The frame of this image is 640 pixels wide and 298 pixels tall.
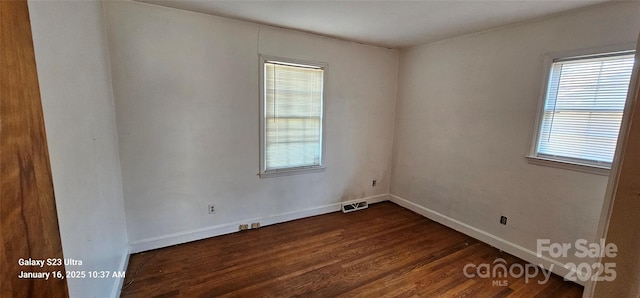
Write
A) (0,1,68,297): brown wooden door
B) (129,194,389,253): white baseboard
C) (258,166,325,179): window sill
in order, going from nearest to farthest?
(0,1,68,297): brown wooden door → (129,194,389,253): white baseboard → (258,166,325,179): window sill

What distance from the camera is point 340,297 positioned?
7.02 ft

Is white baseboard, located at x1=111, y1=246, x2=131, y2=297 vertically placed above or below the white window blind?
below

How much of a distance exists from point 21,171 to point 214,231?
2.71 meters

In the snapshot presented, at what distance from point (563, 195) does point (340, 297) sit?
231 centimetres

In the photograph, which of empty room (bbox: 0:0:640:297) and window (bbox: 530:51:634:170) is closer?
empty room (bbox: 0:0:640:297)

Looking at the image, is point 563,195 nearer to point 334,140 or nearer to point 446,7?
point 446,7

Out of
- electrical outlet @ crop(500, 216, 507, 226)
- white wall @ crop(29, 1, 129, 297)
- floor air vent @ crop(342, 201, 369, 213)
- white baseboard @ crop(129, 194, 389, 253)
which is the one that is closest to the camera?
white wall @ crop(29, 1, 129, 297)

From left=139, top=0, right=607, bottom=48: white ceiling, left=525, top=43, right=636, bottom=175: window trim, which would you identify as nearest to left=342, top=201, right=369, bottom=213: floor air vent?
left=525, top=43, right=636, bottom=175: window trim

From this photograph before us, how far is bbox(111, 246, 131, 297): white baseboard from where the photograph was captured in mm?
2005

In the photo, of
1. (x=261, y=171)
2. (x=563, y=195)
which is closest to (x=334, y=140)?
(x=261, y=171)

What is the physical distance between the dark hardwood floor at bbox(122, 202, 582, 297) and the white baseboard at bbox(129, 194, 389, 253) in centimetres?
7

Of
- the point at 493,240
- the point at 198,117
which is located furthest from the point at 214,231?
the point at 493,240

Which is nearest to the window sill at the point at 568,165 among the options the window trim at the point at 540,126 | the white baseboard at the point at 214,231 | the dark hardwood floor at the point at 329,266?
the window trim at the point at 540,126

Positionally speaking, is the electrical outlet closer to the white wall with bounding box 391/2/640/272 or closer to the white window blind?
the white wall with bounding box 391/2/640/272
